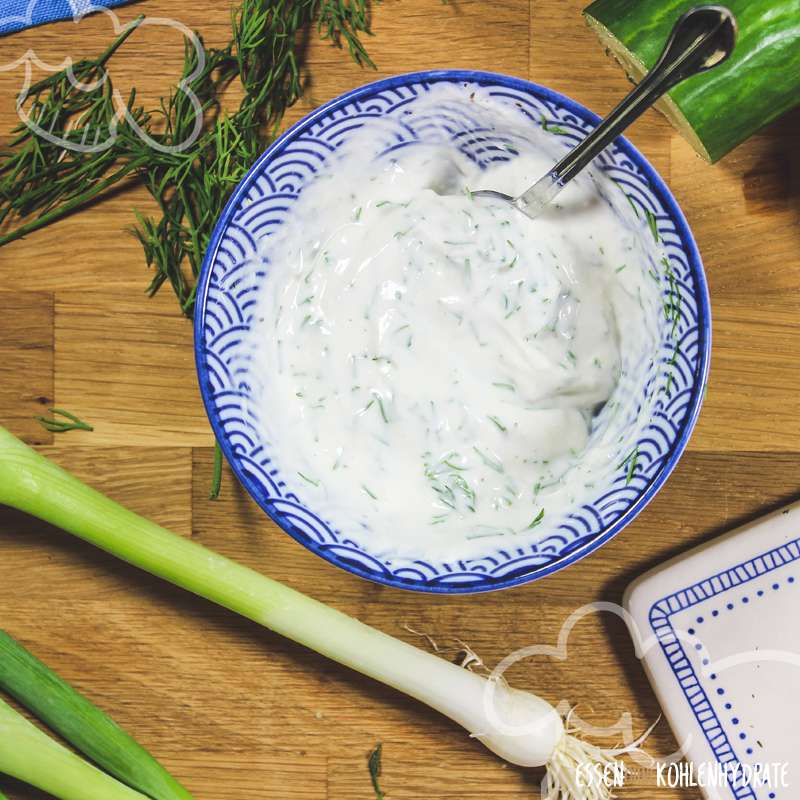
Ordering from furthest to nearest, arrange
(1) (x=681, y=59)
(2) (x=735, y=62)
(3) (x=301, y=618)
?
(3) (x=301, y=618), (2) (x=735, y=62), (1) (x=681, y=59)

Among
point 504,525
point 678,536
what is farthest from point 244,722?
point 678,536

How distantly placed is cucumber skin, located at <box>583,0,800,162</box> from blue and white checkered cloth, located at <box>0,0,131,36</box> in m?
0.56

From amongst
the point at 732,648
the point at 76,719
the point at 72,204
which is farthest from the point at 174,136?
the point at 732,648

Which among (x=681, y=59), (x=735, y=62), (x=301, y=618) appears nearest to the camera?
(x=681, y=59)

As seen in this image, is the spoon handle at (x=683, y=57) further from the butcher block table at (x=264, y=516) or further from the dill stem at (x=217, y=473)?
the dill stem at (x=217, y=473)

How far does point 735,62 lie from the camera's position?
912 millimetres

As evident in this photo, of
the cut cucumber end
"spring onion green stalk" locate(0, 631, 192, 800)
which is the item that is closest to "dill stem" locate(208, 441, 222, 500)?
"spring onion green stalk" locate(0, 631, 192, 800)

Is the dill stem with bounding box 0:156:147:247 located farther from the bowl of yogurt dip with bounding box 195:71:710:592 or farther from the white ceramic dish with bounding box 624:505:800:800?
the white ceramic dish with bounding box 624:505:800:800

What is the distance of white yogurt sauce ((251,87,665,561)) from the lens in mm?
920

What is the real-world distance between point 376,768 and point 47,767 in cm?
36

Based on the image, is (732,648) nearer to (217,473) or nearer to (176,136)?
(217,473)

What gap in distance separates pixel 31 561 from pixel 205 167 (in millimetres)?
498

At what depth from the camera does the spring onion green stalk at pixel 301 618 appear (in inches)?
39.3

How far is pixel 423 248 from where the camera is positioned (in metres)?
0.92
